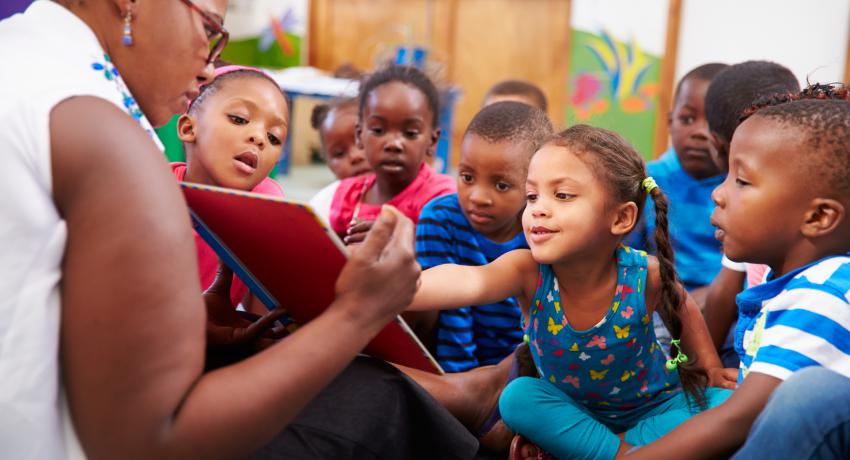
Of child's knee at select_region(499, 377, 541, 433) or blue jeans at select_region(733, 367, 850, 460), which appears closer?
blue jeans at select_region(733, 367, 850, 460)

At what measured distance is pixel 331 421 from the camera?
0.99m

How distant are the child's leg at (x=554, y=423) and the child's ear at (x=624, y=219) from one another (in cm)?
32

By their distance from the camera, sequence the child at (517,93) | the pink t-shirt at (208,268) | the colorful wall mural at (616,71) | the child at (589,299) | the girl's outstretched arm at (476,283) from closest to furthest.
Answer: the girl's outstretched arm at (476,283)
the child at (589,299)
the pink t-shirt at (208,268)
the child at (517,93)
the colorful wall mural at (616,71)

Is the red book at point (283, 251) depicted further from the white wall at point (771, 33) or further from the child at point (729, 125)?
the white wall at point (771, 33)

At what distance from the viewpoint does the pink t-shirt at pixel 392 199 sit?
2340 mm

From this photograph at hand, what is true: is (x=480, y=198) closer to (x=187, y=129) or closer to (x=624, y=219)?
(x=624, y=219)

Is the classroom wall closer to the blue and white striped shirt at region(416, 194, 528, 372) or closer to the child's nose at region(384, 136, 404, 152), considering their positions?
the child's nose at region(384, 136, 404, 152)

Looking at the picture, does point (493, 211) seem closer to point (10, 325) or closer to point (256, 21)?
point (10, 325)

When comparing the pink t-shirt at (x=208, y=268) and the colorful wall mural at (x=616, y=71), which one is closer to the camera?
the pink t-shirt at (x=208, y=268)

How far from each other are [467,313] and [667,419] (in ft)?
2.04

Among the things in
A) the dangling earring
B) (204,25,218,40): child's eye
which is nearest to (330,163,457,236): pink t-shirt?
(204,25,218,40): child's eye

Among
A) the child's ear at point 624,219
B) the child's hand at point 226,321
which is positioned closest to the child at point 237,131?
the child's hand at point 226,321

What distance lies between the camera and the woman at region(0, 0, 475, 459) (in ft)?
2.46

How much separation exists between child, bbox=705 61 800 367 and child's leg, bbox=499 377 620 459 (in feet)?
2.10
